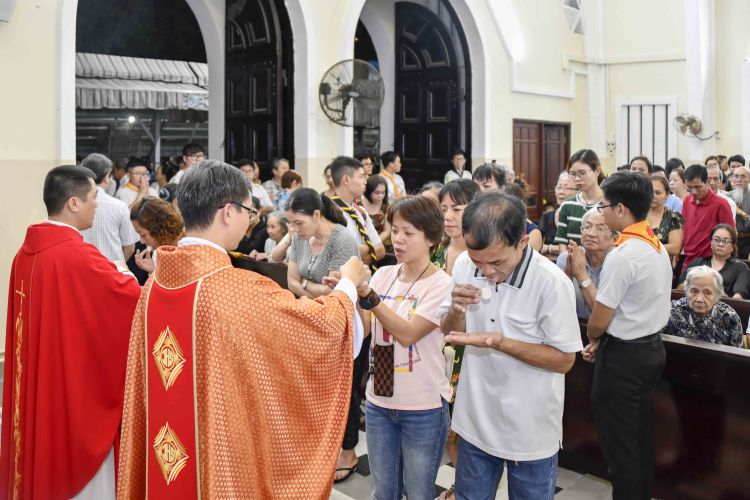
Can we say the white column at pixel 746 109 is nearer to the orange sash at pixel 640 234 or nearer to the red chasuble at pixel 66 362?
the orange sash at pixel 640 234

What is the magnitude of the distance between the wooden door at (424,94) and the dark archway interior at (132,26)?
3.60m

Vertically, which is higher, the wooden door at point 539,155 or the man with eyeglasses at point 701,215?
the wooden door at point 539,155

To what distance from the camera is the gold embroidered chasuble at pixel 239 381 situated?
2.47m

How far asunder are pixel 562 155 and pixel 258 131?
19.3 feet

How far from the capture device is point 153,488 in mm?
2615

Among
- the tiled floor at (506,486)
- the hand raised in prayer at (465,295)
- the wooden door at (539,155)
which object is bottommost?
the tiled floor at (506,486)

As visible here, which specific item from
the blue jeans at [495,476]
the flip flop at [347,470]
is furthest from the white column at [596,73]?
the blue jeans at [495,476]

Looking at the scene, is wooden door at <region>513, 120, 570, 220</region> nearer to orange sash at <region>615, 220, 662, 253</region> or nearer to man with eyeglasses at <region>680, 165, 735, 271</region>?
man with eyeglasses at <region>680, 165, 735, 271</region>

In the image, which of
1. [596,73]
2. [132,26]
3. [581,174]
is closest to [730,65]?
[596,73]

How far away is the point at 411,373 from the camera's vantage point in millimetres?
3080

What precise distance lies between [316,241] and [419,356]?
143cm

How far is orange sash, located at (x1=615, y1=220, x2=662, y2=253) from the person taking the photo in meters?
3.45

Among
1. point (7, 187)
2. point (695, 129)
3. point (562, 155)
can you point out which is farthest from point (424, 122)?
point (7, 187)

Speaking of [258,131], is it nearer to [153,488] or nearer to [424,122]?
[424,122]
